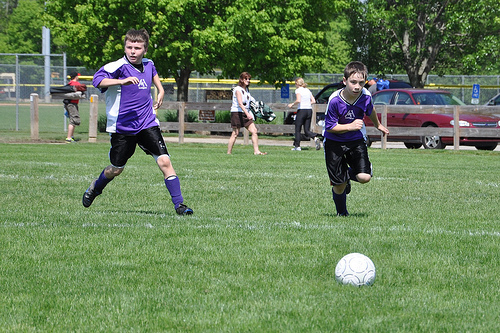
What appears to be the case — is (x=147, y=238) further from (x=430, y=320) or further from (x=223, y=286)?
(x=430, y=320)

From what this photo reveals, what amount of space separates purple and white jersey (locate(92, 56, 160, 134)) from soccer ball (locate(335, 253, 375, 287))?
3535 mm

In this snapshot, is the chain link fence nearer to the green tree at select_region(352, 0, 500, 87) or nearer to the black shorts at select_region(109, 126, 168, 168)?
the green tree at select_region(352, 0, 500, 87)

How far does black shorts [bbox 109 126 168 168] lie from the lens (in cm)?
760

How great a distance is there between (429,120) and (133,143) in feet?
47.5

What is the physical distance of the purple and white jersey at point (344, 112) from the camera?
290 inches

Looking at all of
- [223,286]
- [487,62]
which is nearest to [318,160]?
[223,286]

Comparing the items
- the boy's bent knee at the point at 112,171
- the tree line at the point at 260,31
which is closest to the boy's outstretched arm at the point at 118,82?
the boy's bent knee at the point at 112,171

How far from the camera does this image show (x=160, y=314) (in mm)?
3988

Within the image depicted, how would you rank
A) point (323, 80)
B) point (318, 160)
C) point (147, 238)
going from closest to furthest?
point (147, 238) < point (318, 160) < point (323, 80)

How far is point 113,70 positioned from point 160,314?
4.05m

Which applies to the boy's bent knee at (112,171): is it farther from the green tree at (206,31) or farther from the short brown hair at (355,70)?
the green tree at (206,31)

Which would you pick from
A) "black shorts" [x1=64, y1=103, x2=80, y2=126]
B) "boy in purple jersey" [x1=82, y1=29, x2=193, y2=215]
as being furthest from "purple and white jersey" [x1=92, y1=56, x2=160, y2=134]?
"black shorts" [x1=64, y1=103, x2=80, y2=126]

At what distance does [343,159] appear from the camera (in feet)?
24.7

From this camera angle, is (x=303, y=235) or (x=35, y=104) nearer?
(x=303, y=235)
